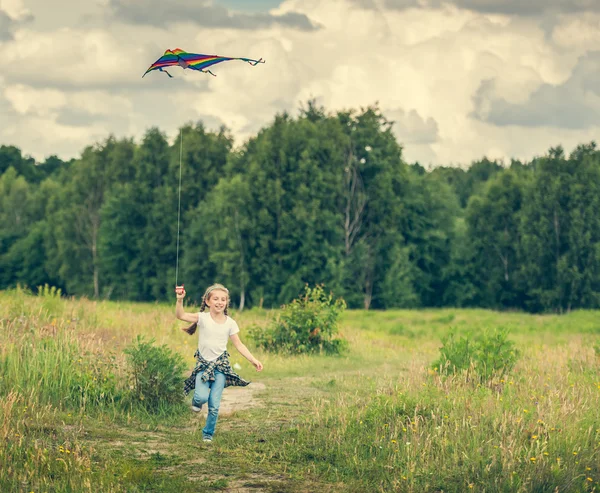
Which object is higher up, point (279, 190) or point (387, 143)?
point (387, 143)

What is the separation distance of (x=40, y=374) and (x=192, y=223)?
47844mm

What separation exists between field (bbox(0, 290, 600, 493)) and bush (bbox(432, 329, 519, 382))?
12.5 inches

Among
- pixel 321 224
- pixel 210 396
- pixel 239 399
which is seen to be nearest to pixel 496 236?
pixel 321 224

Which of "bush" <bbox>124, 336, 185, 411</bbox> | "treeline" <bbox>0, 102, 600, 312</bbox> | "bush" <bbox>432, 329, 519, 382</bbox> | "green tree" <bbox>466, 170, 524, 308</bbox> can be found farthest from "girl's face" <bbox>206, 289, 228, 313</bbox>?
"green tree" <bbox>466, 170, 524, 308</bbox>

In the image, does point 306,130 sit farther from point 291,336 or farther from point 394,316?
point 291,336

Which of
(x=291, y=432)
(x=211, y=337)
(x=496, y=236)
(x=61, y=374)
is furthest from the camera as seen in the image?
(x=496, y=236)

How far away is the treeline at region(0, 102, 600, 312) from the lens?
4984 cm

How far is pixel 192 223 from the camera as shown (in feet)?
190

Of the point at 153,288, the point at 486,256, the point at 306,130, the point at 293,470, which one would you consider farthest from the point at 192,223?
the point at 293,470

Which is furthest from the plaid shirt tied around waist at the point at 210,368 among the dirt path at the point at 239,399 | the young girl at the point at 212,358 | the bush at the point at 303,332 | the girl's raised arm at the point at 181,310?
the bush at the point at 303,332

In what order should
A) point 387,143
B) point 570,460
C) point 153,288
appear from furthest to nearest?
point 153,288
point 387,143
point 570,460

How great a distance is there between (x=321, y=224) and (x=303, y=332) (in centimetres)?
3139

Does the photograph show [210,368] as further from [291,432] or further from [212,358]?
[291,432]

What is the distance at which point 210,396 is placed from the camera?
881 cm
